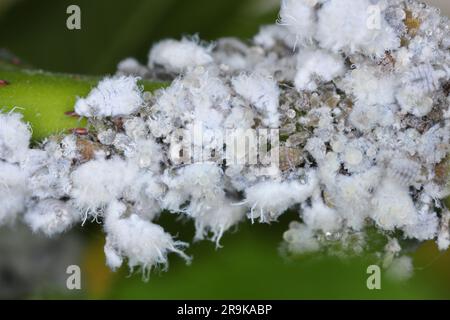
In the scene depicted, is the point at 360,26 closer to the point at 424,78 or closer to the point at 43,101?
the point at 424,78

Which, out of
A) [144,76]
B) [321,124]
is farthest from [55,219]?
[321,124]

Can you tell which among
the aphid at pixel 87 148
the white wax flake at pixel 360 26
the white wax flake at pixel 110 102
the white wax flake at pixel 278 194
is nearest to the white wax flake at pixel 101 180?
the aphid at pixel 87 148

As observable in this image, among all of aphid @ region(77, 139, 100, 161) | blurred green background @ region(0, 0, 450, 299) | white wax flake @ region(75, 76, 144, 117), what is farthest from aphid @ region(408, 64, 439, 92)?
aphid @ region(77, 139, 100, 161)

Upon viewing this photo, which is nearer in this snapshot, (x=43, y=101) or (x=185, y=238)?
(x=43, y=101)

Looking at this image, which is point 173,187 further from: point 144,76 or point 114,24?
point 114,24

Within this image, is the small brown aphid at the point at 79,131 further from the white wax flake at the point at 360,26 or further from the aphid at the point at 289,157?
the white wax flake at the point at 360,26

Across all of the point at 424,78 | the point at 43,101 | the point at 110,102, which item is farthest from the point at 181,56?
the point at 424,78

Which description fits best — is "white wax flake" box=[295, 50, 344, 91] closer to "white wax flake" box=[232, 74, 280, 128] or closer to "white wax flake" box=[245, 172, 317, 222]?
"white wax flake" box=[232, 74, 280, 128]
